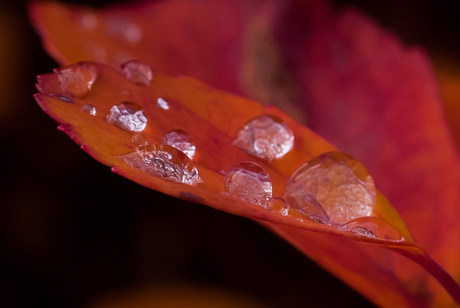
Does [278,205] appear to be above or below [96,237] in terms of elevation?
above

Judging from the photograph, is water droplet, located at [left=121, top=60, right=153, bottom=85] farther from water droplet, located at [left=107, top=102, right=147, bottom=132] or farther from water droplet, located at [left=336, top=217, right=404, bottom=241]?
water droplet, located at [left=336, top=217, right=404, bottom=241]

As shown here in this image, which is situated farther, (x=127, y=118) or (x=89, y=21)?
(x=89, y=21)

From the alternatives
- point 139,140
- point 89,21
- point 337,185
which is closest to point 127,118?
point 139,140

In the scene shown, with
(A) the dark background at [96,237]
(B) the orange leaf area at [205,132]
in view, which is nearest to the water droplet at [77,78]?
(B) the orange leaf area at [205,132]

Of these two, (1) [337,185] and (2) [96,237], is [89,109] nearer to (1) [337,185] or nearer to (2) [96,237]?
(1) [337,185]

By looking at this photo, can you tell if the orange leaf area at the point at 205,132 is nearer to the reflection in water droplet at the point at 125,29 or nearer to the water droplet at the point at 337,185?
the water droplet at the point at 337,185
